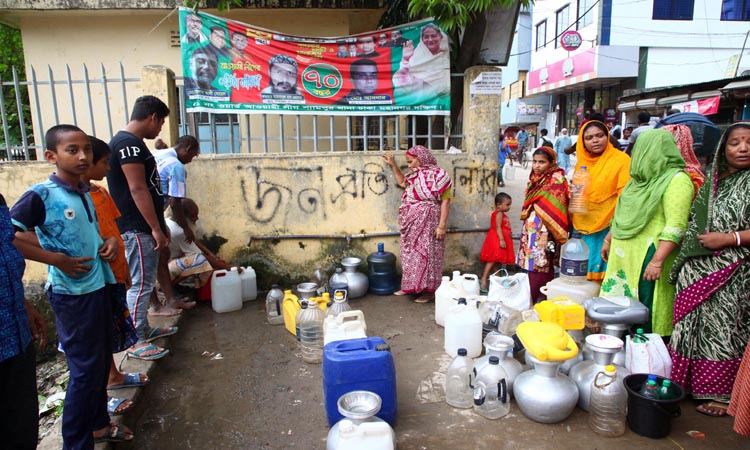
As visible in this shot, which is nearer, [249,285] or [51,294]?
[51,294]

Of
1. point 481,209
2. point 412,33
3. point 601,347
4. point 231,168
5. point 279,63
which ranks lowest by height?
point 601,347

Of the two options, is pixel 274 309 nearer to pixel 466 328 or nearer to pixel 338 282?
pixel 338 282

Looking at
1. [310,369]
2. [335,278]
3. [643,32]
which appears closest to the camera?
[310,369]

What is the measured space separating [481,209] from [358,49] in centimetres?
227

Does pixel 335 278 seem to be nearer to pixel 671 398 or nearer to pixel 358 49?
pixel 358 49

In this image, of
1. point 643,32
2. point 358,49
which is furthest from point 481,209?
point 643,32

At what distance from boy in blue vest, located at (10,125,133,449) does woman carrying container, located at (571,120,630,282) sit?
11.3 ft

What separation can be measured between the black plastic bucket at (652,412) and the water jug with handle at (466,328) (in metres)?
1.07

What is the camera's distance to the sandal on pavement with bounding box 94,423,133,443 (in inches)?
96.7

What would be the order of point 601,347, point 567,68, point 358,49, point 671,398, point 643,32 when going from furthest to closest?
point 567,68, point 643,32, point 358,49, point 601,347, point 671,398

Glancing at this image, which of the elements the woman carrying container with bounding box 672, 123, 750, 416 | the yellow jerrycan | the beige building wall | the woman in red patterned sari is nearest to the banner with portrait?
the woman in red patterned sari

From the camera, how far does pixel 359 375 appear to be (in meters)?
2.61

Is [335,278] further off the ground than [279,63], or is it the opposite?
[279,63]

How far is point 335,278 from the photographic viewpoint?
4793 mm
